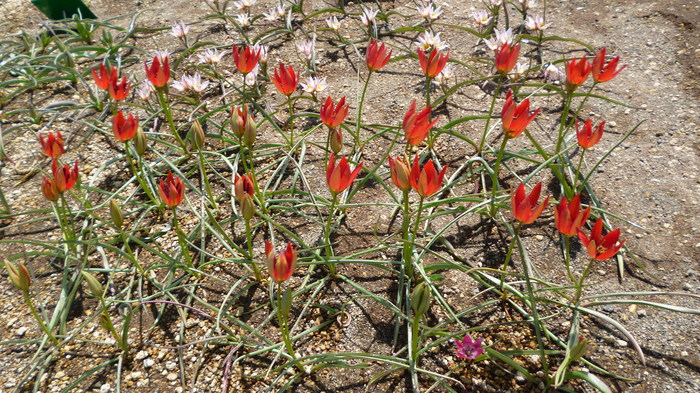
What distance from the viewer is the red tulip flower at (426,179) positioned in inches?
55.5

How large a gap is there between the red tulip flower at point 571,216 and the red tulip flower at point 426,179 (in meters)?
0.31

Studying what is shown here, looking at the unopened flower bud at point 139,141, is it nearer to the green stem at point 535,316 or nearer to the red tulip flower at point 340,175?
the red tulip flower at point 340,175

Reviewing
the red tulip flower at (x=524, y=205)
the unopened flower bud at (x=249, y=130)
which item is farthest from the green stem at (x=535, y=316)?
the unopened flower bud at (x=249, y=130)

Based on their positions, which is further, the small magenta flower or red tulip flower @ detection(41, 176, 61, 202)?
red tulip flower @ detection(41, 176, 61, 202)

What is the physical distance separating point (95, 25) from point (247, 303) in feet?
7.63

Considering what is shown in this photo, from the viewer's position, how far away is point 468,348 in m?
1.52

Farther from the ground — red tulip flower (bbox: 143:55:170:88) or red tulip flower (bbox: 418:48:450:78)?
red tulip flower (bbox: 418:48:450:78)

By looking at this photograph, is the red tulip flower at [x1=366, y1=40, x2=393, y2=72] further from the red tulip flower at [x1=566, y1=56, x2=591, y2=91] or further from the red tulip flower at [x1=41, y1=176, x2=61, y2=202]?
the red tulip flower at [x1=41, y1=176, x2=61, y2=202]

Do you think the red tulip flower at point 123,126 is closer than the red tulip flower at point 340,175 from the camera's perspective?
No

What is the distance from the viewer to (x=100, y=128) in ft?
8.53

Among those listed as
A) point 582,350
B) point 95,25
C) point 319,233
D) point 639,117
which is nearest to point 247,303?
point 319,233

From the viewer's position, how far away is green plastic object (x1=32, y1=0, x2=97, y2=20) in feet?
10.8

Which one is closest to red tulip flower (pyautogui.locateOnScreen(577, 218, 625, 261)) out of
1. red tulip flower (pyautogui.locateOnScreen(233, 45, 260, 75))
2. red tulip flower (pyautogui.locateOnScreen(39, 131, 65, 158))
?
red tulip flower (pyautogui.locateOnScreen(233, 45, 260, 75))

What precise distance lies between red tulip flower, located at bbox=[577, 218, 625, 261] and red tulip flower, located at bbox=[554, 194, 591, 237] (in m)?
0.02
